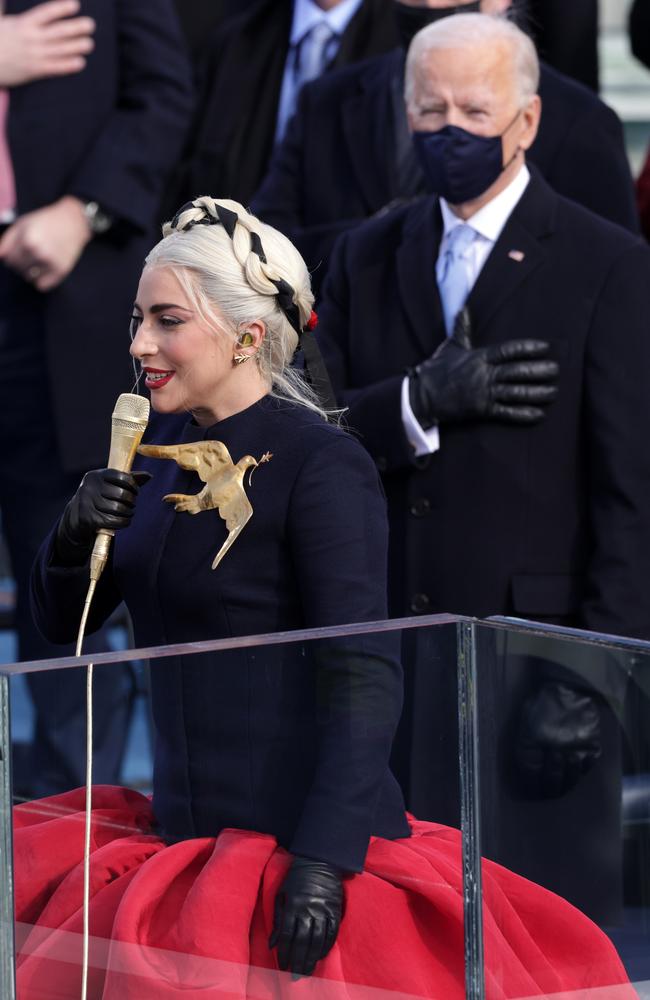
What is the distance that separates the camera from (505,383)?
3.62 m

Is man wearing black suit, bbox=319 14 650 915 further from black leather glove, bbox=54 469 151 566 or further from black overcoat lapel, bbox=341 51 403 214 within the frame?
black leather glove, bbox=54 469 151 566

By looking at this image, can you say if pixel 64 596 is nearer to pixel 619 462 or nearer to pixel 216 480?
pixel 216 480

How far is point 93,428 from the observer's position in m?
4.54

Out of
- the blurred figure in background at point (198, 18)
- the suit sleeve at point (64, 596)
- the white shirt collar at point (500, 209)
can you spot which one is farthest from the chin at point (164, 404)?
the blurred figure in background at point (198, 18)

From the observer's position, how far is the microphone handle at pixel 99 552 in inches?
103

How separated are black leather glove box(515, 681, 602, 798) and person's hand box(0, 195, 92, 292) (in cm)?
229

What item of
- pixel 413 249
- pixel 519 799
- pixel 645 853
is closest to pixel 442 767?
pixel 519 799

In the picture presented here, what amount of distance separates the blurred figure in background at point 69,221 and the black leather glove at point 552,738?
2166 mm

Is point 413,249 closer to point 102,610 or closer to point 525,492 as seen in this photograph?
point 525,492

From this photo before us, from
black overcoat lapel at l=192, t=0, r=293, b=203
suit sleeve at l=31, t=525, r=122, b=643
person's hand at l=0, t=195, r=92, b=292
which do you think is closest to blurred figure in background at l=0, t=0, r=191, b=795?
person's hand at l=0, t=195, r=92, b=292

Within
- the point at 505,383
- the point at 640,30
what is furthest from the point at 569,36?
the point at 505,383

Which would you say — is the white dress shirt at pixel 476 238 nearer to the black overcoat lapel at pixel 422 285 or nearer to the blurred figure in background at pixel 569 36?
the black overcoat lapel at pixel 422 285

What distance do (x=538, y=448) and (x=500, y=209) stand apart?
1.65ft

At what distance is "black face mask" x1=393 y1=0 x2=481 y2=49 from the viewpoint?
164 inches
